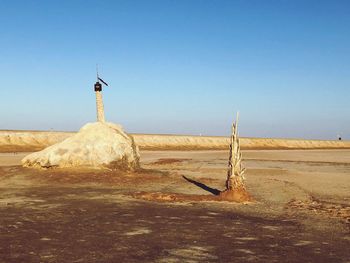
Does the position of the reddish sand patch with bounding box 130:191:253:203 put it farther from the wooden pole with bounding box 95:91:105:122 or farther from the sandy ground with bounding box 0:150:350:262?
the wooden pole with bounding box 95:91:105:122

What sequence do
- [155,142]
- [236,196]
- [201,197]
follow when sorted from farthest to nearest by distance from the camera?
[155,142] < [201,197] < [236,196]

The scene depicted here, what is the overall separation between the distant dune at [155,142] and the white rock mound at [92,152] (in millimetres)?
25227

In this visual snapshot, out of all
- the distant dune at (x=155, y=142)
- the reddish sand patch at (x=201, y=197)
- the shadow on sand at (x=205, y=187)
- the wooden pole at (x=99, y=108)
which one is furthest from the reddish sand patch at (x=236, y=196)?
the distant dune at (x=155, y=142)

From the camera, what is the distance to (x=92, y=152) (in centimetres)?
2119

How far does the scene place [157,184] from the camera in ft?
60.1

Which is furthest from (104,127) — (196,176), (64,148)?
(196,176)

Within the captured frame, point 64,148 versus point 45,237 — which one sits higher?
point 64,148

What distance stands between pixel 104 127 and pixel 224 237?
49.8 feet

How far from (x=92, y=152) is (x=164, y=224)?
12016 mm

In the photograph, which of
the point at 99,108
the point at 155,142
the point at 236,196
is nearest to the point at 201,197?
the point at 236,196

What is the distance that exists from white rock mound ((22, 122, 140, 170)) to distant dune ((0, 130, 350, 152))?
25227mm

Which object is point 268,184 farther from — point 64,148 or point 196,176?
point 64,148

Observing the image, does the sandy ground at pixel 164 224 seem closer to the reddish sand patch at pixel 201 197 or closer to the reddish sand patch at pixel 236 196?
the reddish sand patch at pixel 201 197

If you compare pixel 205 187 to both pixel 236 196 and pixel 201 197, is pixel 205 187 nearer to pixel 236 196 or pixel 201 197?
pixel 201 197
